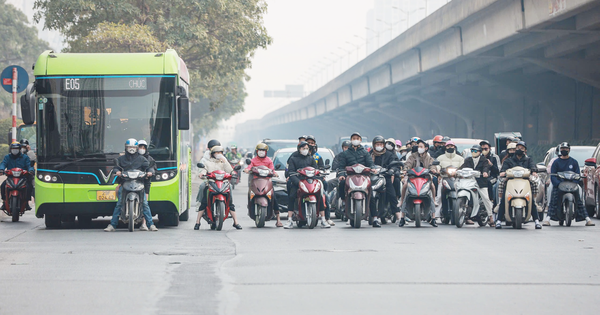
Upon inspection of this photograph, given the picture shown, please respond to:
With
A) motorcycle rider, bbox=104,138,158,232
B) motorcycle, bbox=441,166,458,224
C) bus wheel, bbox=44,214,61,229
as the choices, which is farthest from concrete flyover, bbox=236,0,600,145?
bus wheel, bbox=44,214,61,229

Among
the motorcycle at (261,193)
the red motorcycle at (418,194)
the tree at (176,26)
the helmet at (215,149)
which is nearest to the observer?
the motorcycle at (261,193)

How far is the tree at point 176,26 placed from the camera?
2953 cm

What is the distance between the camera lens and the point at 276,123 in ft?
398

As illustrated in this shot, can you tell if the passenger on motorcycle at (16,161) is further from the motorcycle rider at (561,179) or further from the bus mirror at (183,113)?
the motorcycle rider at (561,179)

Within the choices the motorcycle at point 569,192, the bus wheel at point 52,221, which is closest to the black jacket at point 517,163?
the motorcycle at point 569,192

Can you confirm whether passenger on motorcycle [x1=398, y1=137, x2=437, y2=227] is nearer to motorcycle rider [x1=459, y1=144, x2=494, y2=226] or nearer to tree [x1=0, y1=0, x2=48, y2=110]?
motorcycle rider [x1=459, y1=144, x2=494, y2=226]

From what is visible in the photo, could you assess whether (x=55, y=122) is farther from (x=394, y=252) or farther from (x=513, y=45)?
(x=513, y=45)

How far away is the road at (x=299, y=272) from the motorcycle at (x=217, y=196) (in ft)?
1.28

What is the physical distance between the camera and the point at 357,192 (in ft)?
50.1

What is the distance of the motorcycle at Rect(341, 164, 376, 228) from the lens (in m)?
15.3

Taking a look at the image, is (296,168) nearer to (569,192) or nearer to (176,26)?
(569,192)

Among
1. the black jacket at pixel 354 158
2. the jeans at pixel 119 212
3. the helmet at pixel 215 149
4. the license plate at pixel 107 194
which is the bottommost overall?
the jeans at pixel 119 212

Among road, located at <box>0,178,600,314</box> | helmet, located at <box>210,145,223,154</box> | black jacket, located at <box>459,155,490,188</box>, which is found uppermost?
helmet, located at <box>210,145,223,154</box>

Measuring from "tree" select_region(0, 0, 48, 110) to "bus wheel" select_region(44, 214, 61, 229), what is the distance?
45540 millimetres
